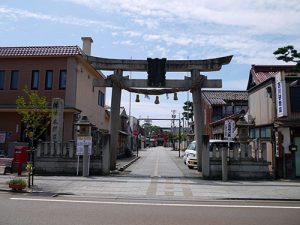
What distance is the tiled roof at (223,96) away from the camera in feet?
144

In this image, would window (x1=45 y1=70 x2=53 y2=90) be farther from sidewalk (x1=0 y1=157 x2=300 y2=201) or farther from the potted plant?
A: the potted plant

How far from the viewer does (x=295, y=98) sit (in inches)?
760

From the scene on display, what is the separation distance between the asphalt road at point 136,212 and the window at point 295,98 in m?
8.64

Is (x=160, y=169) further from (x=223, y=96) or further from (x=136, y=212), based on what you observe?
(x=223, y=96)

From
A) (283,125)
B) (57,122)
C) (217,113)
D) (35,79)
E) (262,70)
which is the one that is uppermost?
(262,70)

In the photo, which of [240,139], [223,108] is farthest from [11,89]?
[223,108]

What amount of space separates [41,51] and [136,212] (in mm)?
20148

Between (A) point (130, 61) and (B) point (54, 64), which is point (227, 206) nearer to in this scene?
(A) point (130, 61)

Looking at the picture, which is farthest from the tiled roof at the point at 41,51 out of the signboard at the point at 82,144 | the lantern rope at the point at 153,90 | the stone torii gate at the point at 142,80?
the signboard at the point at 82,144

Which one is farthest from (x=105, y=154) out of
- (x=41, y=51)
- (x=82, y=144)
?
(x=41, y=51)

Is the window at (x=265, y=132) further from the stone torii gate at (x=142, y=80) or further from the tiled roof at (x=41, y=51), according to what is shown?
the tiled roof at (x=41, y=51)

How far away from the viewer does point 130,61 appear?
20.5 metres

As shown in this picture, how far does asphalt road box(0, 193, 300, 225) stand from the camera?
8422 mm

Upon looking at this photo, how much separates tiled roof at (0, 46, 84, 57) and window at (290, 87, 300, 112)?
1529 centimetres
